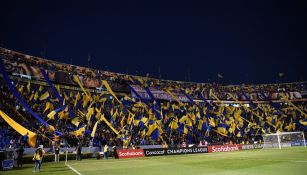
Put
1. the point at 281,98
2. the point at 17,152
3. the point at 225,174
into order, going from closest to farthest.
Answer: the point at 225,174 → the point at 17,152 → the point at 281,98

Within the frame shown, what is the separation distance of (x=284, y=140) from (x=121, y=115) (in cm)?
3127

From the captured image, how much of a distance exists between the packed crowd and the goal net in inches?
232

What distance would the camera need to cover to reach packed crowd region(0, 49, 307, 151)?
36.3 metres

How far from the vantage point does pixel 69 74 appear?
168ft

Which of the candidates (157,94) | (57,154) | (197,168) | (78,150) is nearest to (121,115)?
(78,150)

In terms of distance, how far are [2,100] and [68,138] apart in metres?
10.6

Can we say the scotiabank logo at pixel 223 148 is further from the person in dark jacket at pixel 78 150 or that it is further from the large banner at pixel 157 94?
the large banner at pixel 157 94

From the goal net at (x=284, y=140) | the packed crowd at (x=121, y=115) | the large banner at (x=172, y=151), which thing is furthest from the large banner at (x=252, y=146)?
the large banner at (x=172, y=151)

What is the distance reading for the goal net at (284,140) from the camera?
48.2 m

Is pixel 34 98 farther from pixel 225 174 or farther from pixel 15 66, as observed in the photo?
pixel 225 174

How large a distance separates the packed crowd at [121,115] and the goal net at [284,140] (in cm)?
589

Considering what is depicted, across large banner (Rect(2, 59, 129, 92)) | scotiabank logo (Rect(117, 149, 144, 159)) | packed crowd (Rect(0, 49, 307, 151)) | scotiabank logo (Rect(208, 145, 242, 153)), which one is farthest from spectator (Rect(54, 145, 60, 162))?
scotiabank logo (Rect(208, 145, 242, 153))

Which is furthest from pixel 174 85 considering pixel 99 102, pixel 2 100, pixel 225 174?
pixel 225 174

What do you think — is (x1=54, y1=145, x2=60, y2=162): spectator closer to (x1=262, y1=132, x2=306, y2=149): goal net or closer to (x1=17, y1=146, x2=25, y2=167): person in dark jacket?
(x1=17, y1=146, x2=25, y2=167): person in dark jacket
